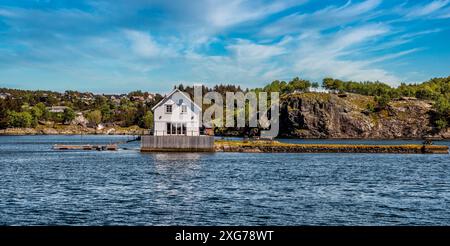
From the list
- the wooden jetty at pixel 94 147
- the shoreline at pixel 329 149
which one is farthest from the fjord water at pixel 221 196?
the wooden jetty at pixel 94 147

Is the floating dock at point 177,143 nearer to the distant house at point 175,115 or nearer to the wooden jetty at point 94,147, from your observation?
the distant house at point 175,115

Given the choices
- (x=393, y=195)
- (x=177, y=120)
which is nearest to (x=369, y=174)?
(x=393, y=195)

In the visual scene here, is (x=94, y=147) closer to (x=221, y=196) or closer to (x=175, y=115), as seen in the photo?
(x=175, y=115)

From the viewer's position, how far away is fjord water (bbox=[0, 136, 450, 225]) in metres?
26.6

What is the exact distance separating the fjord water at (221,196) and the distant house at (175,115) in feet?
85.4

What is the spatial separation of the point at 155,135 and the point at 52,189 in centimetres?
4497

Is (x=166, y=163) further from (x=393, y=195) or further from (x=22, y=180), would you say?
(x=393, y=195)

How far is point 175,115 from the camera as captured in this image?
84000 mm

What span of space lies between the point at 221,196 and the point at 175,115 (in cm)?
5012

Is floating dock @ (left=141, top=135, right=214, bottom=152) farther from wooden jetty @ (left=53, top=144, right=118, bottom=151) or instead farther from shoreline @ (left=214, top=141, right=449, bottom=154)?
wooden jetty @ (left=53, top=144, right=118, bottom=151)

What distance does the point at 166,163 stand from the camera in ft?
210

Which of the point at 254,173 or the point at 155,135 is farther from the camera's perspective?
the point at 155,135

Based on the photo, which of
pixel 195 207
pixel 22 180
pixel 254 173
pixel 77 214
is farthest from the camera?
pixel 254 173
